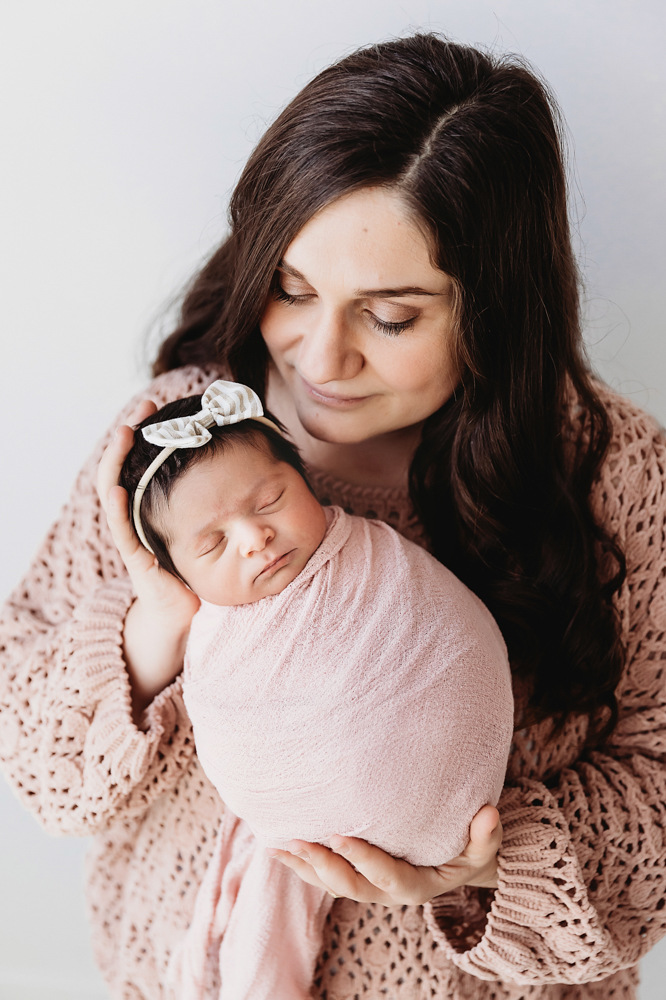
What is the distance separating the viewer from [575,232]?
1309 mm

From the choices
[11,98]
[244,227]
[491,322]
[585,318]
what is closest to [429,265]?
[491,322]

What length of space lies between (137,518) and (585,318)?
0.88 m

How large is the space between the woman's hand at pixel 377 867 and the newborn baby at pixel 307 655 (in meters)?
0.02

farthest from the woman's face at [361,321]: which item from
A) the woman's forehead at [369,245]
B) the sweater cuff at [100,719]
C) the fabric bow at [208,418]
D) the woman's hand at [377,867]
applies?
the woman's hand at [377,867]

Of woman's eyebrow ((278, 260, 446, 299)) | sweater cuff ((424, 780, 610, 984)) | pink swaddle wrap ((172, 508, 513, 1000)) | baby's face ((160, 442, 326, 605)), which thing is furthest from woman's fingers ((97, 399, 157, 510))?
sweater cuff ((424, 780, 610, 984))

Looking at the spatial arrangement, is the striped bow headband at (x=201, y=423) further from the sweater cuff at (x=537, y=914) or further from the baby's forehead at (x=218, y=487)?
the sweater cuff at (x=537, y=914)

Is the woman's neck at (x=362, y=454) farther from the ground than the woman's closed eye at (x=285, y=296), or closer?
closer

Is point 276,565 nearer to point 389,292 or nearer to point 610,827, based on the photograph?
point 389,292

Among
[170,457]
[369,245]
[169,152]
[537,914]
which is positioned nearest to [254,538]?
[170,457]

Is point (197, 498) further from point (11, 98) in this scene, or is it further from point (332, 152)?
point (11, 98)

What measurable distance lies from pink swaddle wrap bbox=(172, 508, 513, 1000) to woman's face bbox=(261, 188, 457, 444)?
0.67ft

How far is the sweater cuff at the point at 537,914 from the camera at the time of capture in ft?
3.50

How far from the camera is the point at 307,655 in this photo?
94cm

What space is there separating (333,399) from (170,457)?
280 millimetres
